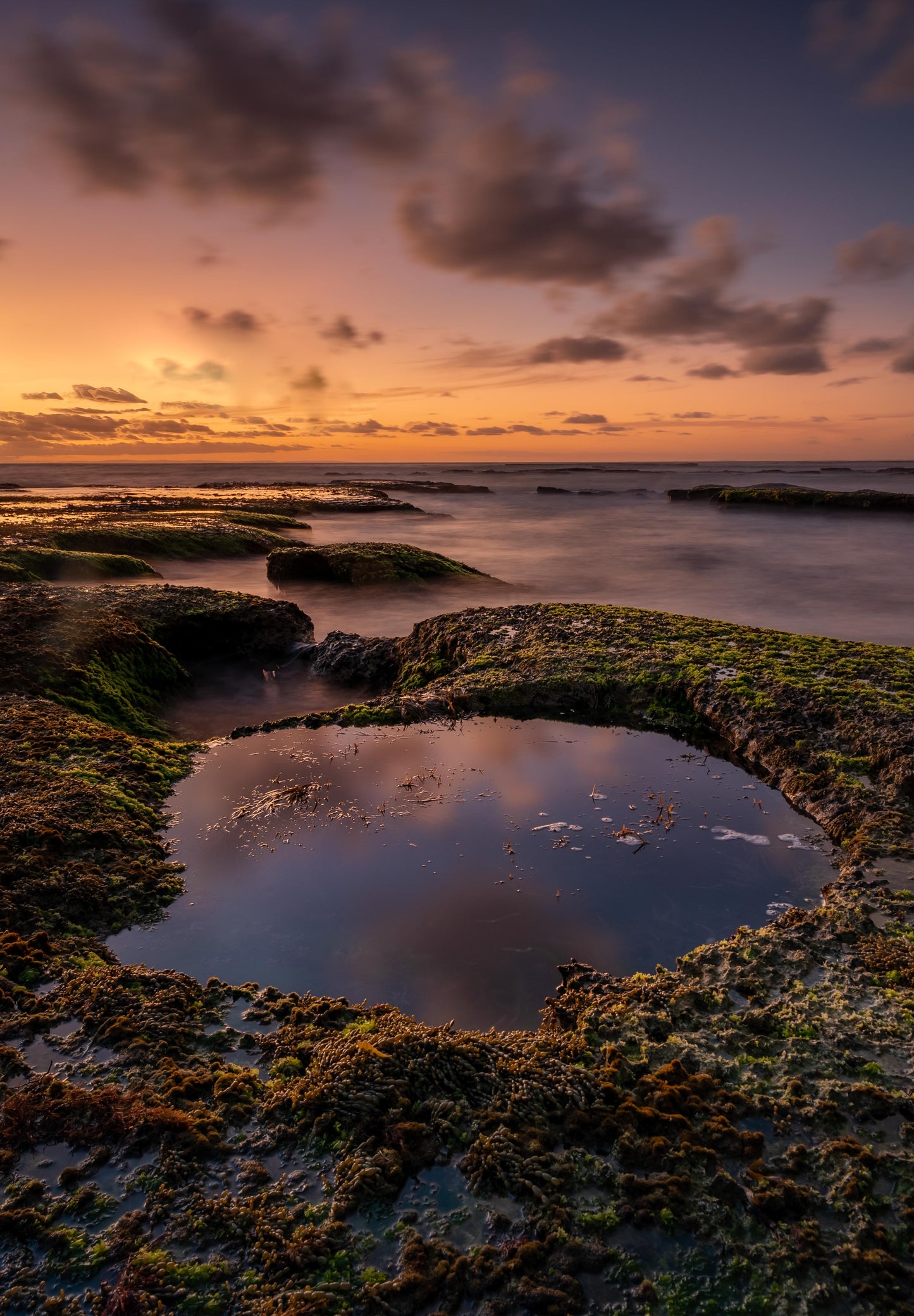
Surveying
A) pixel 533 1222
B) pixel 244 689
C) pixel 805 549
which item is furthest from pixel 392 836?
pixel 805 549

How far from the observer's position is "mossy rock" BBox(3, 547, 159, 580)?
891 inches

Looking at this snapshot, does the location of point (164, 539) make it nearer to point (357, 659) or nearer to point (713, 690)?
point (357, 659)

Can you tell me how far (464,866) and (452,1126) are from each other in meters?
2.89

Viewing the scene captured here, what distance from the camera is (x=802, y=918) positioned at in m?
5.37

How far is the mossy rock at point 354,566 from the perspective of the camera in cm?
2389

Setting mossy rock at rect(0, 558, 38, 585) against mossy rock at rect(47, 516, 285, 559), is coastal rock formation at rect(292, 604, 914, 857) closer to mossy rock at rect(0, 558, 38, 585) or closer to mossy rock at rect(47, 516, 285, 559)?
mossy rock at rect(0, 558, 38, 585)

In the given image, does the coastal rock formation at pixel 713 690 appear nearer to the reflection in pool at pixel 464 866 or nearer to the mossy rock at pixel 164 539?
the reflection in pool at pixel 464 866

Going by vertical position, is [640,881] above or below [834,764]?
below

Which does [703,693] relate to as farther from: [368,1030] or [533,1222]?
[533,1222]

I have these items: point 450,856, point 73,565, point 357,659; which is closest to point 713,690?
point 450,856

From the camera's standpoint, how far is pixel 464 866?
647 centimetres

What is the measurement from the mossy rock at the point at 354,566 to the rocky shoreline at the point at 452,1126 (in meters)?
17.8

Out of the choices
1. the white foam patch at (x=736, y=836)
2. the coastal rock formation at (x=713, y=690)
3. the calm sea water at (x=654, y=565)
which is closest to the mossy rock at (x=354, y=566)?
Answer: the calm sea water at (x=654, y=565)

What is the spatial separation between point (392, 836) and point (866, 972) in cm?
419
